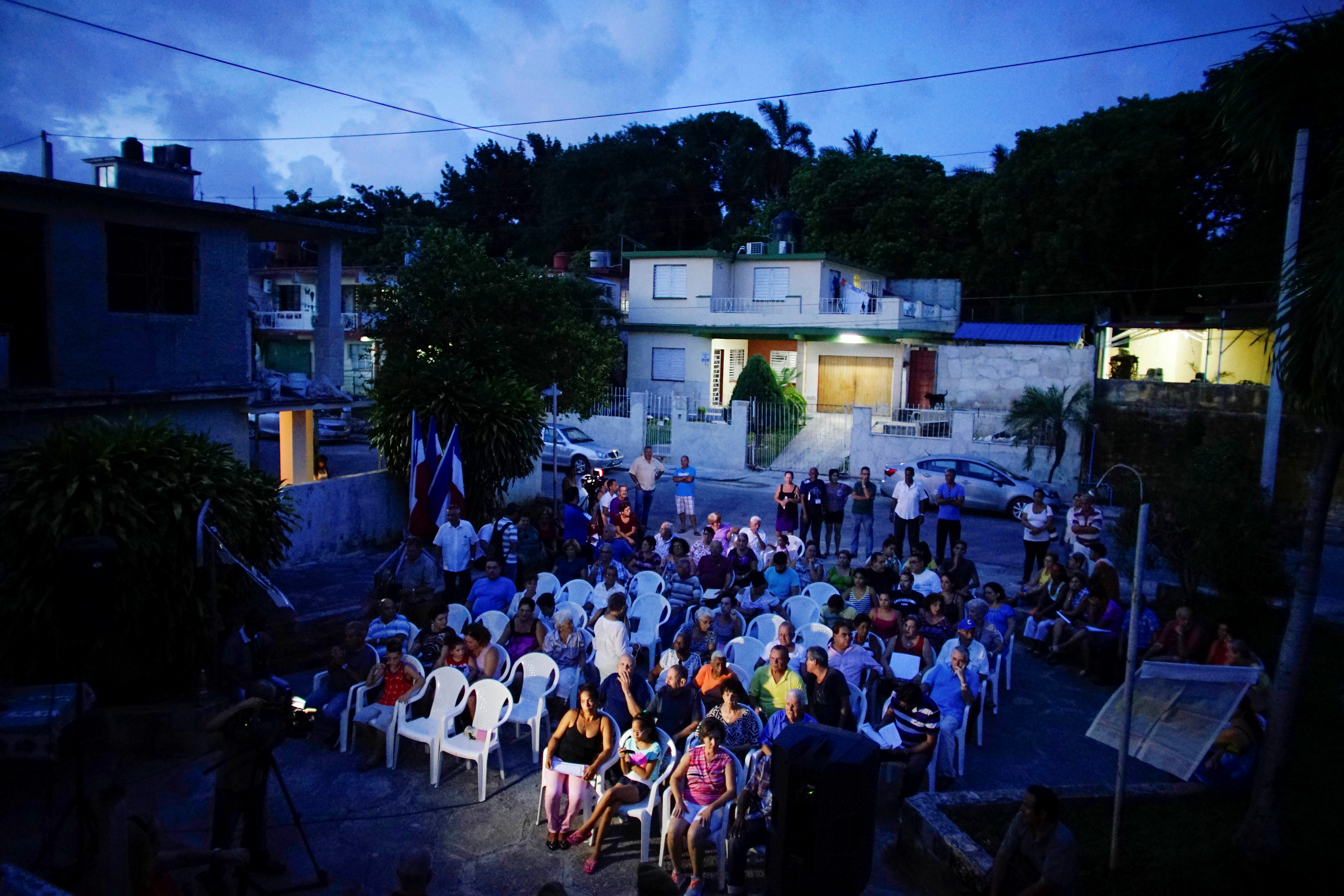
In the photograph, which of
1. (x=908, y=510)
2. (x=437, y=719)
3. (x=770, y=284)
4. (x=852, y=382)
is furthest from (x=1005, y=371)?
(x=437, y=719)

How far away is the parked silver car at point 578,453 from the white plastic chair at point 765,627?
13376 millimetres

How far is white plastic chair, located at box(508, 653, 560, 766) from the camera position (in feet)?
26.0

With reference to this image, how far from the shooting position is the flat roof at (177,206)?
1148cm

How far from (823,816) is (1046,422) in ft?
61.1

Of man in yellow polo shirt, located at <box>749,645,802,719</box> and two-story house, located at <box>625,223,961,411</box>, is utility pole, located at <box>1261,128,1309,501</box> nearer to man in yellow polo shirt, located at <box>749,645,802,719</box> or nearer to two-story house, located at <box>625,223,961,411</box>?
man in yellow polo shirt, located at <box>749,645,802,719</box>

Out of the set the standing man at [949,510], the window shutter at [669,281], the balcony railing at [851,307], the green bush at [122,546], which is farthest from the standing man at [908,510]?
the window shutter at [669,281]

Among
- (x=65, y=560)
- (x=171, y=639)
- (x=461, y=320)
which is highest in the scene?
(x=461, y=320)

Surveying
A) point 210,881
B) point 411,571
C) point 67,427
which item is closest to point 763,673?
point 210,881

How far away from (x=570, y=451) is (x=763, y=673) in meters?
16.0

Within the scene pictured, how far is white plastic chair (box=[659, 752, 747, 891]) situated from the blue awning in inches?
926

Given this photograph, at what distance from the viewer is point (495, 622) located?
9.26 metres

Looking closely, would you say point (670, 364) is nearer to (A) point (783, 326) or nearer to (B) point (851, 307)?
(A) point (783, 326)

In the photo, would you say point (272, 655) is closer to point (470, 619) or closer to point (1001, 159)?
point (470, 619)

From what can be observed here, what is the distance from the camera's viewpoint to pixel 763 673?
7711 millimetres
